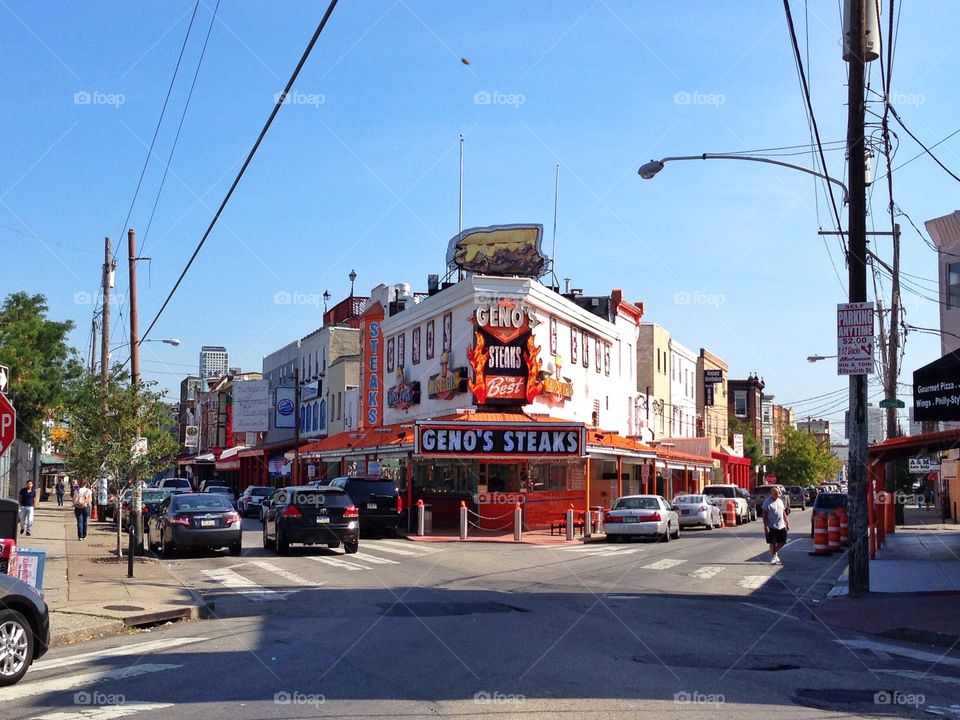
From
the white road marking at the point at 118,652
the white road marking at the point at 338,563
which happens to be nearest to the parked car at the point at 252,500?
the white road marking at the point at 338,563

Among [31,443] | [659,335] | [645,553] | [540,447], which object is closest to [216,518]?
[645,553]

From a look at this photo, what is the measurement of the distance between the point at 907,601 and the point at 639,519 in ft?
47.7

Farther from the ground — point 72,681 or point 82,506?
point 82,506

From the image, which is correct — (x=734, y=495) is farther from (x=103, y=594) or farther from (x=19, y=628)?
(x=19, y=628)

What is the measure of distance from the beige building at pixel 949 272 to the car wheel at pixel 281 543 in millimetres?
25520

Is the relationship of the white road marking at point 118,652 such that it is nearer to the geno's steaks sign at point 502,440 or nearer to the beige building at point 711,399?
the geno's steaks sign at point 502,440

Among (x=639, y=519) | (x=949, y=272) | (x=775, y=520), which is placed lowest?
(x=639, y=519)

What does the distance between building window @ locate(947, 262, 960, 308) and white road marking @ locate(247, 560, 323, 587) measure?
2745 centimetres

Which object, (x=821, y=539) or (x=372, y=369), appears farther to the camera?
Result: (x=372, y=369)

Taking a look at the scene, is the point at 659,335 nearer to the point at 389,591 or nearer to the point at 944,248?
the point at 944,248

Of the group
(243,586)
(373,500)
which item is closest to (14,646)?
(243,586)

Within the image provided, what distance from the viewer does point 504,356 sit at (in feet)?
126

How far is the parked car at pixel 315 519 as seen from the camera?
24359 millimetres

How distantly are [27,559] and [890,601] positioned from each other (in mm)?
12836
